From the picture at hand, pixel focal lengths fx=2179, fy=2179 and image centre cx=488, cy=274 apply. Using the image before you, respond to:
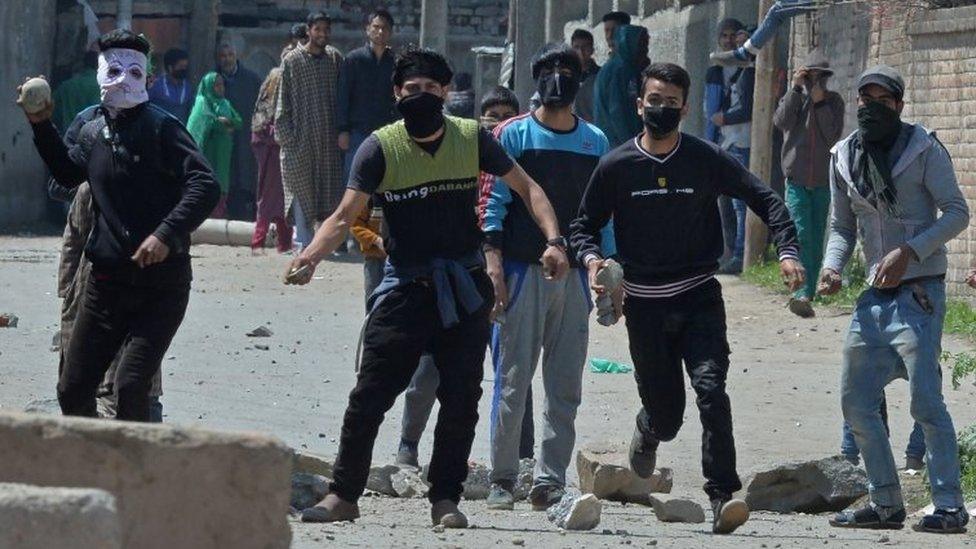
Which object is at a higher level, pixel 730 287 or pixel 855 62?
pixel 855 62

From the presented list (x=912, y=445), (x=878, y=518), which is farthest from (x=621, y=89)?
(x=878, y=518)

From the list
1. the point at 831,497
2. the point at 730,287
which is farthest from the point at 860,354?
the point at 730,287

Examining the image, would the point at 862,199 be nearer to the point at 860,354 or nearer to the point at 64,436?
the point at 860,354

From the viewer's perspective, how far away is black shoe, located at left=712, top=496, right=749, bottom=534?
24.5ft

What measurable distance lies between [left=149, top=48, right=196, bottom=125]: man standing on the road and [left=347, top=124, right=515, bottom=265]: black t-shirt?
1482cm

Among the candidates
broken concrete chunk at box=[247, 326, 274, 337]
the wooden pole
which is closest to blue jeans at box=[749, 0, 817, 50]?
the wooden pole

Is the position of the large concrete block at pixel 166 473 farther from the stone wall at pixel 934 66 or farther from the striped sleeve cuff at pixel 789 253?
the stone wall at pixel 934 66

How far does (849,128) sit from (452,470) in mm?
9170

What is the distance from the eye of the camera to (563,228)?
8.43 m

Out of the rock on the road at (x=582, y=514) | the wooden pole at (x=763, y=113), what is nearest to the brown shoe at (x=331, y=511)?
the rock on the road at (x=582, y=514)

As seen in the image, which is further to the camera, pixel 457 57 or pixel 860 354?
pixel 457 57

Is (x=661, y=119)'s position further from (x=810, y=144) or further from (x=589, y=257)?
(x=810, y=144)

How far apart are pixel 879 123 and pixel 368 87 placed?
9360mm

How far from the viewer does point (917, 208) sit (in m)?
7.80
